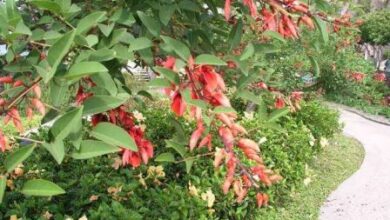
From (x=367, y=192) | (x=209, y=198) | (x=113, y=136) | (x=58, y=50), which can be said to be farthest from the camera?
(x=367, y=192)

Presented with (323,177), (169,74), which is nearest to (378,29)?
(323,177)

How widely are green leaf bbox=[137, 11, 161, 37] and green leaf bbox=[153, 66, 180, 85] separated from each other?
0.75 ft

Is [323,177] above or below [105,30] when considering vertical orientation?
below

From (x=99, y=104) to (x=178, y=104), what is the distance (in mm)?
164

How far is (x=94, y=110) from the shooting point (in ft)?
3.60

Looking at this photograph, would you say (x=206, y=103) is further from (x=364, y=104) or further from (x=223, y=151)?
(x=364, y=104)

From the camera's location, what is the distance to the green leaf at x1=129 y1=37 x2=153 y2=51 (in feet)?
4.21

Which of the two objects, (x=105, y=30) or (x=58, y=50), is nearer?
(x=58, y=50)

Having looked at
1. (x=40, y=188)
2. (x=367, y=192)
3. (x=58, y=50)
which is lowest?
(x=367, y=192)

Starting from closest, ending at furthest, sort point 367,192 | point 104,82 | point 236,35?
point 104,82 → point 236,35 → point 367,192

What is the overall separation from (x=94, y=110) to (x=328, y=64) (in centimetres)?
903

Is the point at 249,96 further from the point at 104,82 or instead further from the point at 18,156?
the point at 18,156

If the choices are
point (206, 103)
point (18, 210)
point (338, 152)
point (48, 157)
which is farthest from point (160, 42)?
point (338, 152)

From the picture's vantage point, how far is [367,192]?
531cm
